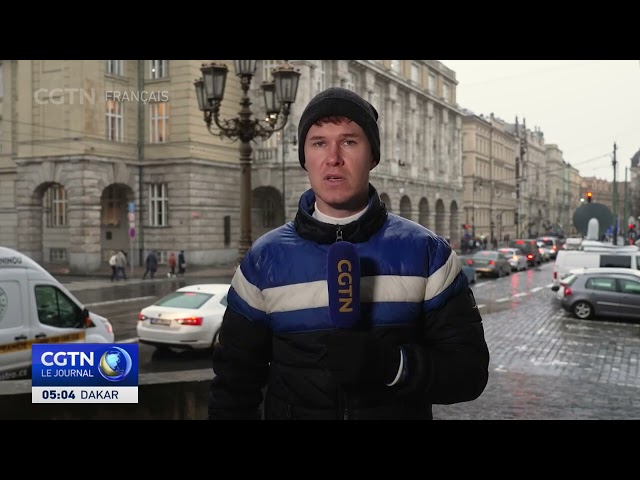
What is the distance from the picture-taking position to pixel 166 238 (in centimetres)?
3347

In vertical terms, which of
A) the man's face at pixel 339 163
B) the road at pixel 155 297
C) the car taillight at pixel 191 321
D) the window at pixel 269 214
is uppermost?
the window at pixel 269 214

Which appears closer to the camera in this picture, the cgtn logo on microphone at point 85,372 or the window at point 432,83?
the cgtn logo on microphone at point 85,372

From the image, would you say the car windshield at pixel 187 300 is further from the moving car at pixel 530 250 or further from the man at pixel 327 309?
the moving car at pixel 530 250

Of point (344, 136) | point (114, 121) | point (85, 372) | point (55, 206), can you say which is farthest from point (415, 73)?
point (344, 136)

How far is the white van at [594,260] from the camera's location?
22141mm

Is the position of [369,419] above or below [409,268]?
below

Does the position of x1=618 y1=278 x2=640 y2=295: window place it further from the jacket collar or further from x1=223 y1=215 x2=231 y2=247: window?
x1=223 y1=215 x2=231 y2=247: window

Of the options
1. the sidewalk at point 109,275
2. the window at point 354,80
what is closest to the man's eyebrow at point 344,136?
the sidewalk at point 109,275

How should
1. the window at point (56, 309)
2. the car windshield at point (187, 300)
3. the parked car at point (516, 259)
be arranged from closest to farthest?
the window at point (56, 309) → the car windshield at point (187, 300) → the parked car at point (516, 259)

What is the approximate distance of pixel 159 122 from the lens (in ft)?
106

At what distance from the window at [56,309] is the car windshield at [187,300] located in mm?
3010

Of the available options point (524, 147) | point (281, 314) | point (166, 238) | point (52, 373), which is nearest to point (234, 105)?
point (166, 238)

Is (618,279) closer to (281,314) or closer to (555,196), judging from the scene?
(281,314)

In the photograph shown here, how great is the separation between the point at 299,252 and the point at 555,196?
98.8m
